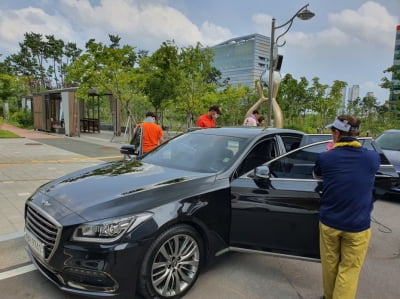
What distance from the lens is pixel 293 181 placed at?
295cm

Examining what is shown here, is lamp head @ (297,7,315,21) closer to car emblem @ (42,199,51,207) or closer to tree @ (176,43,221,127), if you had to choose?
tree @ (176,43,221,127)

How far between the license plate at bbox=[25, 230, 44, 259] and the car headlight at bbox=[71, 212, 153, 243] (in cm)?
43

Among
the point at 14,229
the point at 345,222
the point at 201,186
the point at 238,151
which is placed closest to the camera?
the point at 345,222

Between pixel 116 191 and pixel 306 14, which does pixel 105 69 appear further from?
pixel 116 191

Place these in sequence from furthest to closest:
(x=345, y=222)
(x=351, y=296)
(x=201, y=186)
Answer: (x=201, y=186) → (x=351, y=296) → (x=345, y=222)

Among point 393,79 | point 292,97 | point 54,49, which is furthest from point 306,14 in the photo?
point 54,49

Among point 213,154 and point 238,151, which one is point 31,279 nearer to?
point 213,154

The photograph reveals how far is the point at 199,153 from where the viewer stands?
3484 millimetres

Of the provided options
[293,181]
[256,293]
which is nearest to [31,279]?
[256,293]

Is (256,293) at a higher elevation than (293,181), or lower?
lower

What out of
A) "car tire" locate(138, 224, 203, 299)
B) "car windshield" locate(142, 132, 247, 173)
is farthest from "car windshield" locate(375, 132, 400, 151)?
"car tire" locate(138, 224, 203, 299)

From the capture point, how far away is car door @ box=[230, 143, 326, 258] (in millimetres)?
2869

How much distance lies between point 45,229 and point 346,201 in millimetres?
2395

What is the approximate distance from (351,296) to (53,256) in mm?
2384
